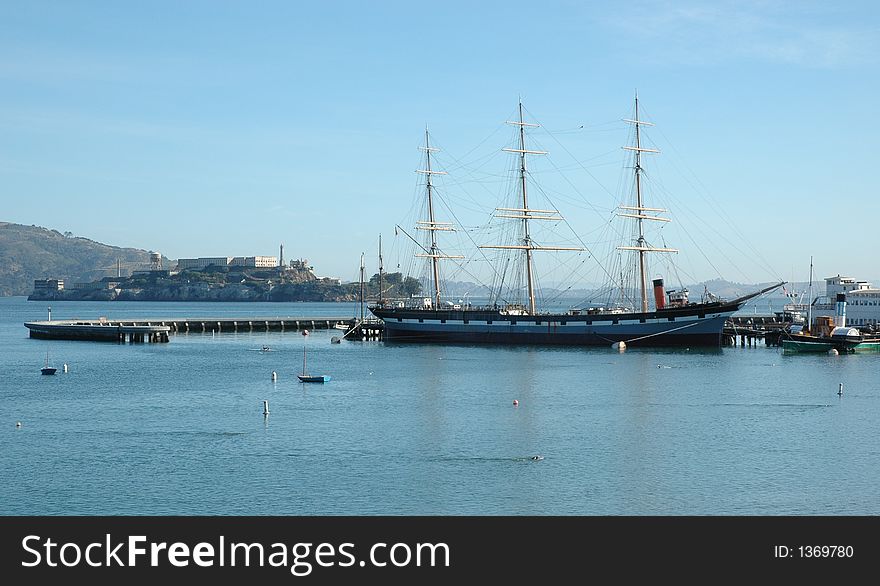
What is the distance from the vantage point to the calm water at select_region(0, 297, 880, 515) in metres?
29.6

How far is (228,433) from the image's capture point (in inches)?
1619

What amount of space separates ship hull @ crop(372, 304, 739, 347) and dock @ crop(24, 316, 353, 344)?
24429 millimetres

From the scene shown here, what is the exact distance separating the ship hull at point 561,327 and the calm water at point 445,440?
17.5 meters

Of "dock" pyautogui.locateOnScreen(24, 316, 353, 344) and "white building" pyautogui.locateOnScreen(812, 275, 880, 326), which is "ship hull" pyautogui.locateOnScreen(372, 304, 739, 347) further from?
"dock" pyautogui.locateOnScreen(24, 316, 353, 344)

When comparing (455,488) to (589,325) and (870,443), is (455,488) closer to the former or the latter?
(870,443)

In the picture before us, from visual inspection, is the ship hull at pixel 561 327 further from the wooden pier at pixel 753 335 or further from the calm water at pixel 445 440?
the calm water at pixel 445 440

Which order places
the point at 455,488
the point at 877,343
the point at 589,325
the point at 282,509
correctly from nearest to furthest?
the point at 282,509 < the point at 455,488 < the point at 877,343 < the point at 589,325

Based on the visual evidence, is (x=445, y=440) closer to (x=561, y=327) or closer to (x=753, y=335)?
(x=561, y=327)

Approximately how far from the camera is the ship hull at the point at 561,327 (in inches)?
3548

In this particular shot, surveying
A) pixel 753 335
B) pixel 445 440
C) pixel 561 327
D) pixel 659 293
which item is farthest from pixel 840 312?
pixel 445 440

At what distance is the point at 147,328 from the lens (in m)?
104
